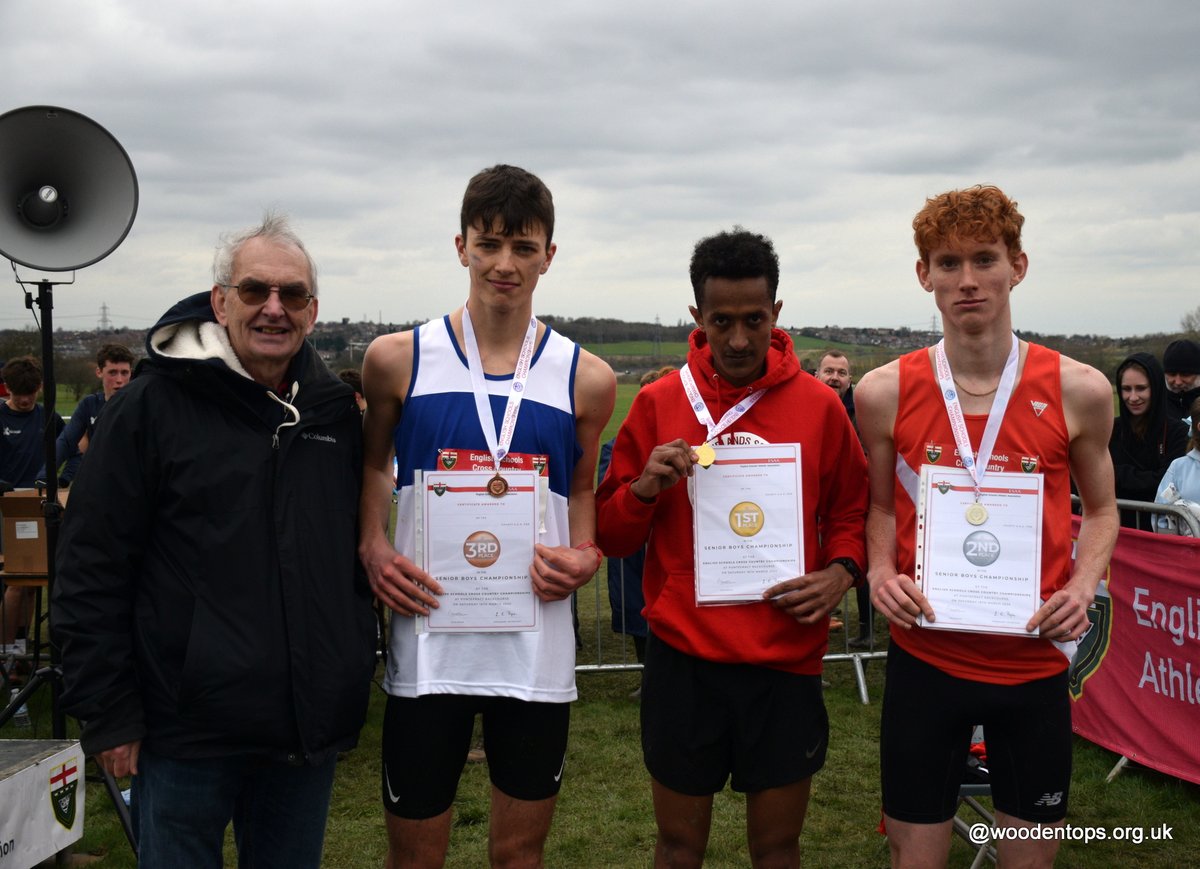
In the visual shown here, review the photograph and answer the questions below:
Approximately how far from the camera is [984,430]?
114 inches

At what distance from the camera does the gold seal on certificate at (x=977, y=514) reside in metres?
2.87

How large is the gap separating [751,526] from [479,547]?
812 millimetres

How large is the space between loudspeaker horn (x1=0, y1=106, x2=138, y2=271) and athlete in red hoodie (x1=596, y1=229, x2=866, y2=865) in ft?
10.0

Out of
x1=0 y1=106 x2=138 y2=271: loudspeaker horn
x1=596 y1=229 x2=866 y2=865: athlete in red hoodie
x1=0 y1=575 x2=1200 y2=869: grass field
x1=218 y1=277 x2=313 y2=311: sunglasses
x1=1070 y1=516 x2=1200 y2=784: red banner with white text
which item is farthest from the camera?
x1=1070 y1=516 x2=1200 y2=784: red banner with white text

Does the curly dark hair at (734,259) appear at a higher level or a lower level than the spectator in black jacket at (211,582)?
higher

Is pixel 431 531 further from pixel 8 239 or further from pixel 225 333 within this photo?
pixel 8 239

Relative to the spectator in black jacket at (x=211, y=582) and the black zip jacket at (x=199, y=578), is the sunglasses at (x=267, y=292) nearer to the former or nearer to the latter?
the spectator in black jacket at (x=211, y=582)

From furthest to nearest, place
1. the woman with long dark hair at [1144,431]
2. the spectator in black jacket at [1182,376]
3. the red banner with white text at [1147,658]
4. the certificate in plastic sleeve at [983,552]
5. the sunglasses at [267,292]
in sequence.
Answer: the spectator in black jacket at [1182,376] < the woman with long dark hair at [1144,431] < the red banner with white text at [1147,658] < the certificate in plastic sleeve at [983,552] < the sunglasses at [267,292]

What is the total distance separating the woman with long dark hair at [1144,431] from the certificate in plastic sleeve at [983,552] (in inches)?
187

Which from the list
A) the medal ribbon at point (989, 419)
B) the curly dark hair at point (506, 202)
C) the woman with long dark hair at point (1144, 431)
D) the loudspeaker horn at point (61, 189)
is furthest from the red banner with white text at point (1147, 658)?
the loudspeaker horn at point (61, 189)

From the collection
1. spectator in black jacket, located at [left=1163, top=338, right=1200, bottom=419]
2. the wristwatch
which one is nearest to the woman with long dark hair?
spectator in black jacket, located at [left=1163, top=338, right=1200, bottom=419]

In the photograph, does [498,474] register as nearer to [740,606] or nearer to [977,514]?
[740,606]

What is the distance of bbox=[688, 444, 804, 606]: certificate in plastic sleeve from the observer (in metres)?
3.00

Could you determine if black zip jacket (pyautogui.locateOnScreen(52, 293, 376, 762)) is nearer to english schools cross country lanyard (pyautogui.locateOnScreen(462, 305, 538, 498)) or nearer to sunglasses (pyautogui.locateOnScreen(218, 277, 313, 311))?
sunglasses (pyautogui.locateOnScreen(218, 277, 313, 311))
